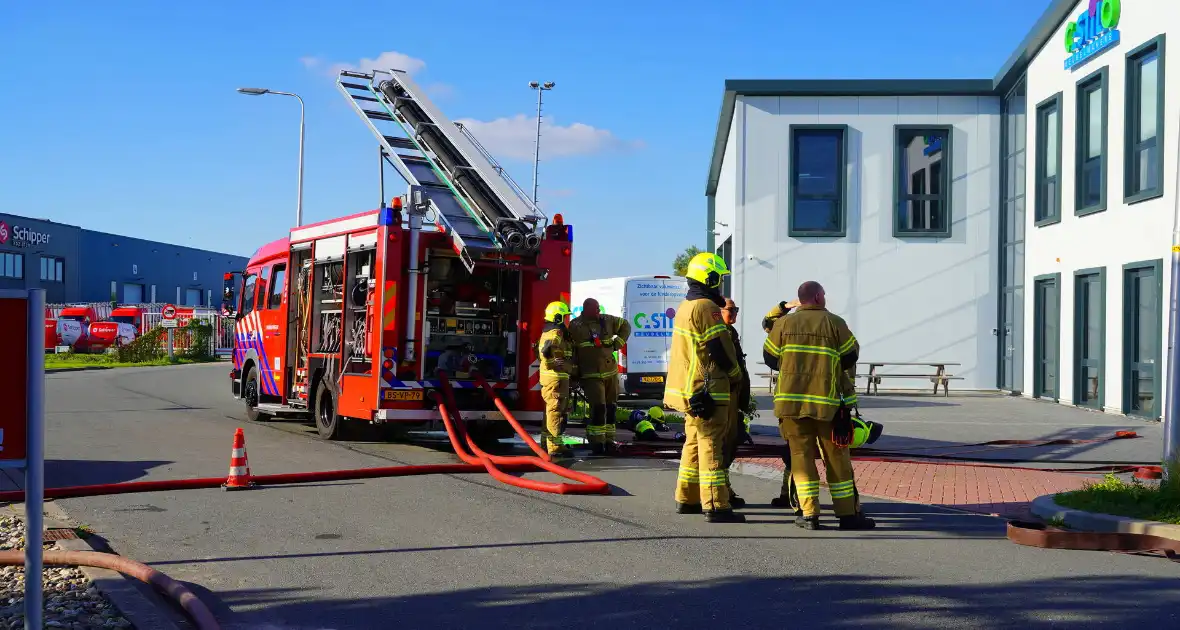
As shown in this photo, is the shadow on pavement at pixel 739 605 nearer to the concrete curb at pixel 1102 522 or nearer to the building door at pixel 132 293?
the concrete curb at pixel 1102 522

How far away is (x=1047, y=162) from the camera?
73.9 feet

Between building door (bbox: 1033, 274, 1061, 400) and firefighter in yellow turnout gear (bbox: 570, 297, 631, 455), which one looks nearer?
firefighter in yellow turnout gear (bbox: 570, 297, 631, 455)

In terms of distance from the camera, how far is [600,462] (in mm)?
11797

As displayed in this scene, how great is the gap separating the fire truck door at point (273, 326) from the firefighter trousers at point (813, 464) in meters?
9.17

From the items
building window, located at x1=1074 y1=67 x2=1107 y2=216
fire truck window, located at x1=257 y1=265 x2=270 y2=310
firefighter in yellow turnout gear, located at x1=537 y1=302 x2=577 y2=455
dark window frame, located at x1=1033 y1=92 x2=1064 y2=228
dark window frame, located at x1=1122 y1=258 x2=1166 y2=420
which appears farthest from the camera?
dark window frame, located at x1=1033 y1=92 x2=1064 y2=228

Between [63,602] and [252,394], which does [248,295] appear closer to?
[252,394]

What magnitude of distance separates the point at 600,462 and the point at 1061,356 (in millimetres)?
12642

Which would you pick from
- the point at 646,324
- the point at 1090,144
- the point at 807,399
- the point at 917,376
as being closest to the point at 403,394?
the point at 807,399

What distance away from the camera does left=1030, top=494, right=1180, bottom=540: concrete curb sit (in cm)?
728

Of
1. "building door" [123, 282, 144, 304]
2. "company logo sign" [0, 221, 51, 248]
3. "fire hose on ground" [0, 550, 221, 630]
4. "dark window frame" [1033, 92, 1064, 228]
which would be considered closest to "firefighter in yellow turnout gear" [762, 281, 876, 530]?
"fire hose on ground" [0, 550, 221, 630]

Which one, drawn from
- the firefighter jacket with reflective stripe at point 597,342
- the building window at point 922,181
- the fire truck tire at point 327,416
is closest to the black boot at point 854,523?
the firefighter jacket with reflective stripe at point 597,342

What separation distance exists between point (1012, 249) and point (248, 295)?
16289 millimetres

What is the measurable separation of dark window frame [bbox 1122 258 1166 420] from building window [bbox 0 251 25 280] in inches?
2292

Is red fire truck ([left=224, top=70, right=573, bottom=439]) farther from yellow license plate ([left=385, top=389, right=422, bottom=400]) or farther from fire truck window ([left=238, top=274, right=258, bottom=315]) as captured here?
fire truck window ([left=238, top=274, right=258, bottom=315])
